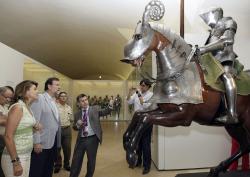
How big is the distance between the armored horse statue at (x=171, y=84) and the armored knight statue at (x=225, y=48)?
0.27 ft

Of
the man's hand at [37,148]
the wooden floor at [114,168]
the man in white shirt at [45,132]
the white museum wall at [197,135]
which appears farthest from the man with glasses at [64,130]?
the man's hand at [37,148]

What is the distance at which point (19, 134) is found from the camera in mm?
2789

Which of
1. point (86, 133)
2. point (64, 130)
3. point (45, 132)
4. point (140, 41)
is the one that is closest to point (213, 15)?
point (140, 41)

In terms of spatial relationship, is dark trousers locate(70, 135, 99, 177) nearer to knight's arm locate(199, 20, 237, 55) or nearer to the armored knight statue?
the armored knight statue

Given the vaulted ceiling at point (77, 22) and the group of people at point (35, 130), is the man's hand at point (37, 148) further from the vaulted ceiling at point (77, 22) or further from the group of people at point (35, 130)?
the vaulted ceiling at point (77, 22)

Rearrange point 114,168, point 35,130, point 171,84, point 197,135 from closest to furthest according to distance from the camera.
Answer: point 171,84 < point 35,130 < point 197,135 < point 114,168

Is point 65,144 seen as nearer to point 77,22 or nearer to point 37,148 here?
point 37,148

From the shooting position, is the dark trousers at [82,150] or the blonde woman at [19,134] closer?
the blonde woman at [19,134]

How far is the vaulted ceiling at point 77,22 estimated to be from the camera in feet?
18.4

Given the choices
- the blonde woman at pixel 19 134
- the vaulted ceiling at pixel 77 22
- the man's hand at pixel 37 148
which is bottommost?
the man's hand at pixel 37 148

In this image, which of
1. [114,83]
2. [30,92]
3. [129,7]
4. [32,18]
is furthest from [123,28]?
[114,83]

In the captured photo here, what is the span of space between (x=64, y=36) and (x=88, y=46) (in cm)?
149

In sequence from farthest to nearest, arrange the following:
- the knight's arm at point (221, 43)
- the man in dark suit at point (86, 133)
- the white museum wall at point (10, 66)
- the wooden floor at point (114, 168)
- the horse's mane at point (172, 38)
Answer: the wooden floor at point (114, 168)
the white museum wall at point (10, 66)
the man in dark suit at point (86, 133)
the knight's arm at point (221, 43)
the horse's mane at point (172, 38)

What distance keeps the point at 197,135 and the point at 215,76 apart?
113 inches
